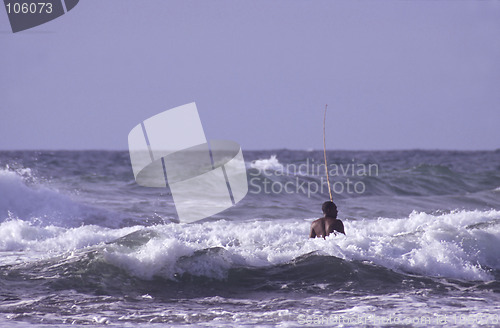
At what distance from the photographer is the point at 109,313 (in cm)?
438

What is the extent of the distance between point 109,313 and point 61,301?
2.08 feet

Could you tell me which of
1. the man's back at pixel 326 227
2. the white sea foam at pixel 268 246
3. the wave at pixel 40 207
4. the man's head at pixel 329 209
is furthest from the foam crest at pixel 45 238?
the man's head at pixel 329 209

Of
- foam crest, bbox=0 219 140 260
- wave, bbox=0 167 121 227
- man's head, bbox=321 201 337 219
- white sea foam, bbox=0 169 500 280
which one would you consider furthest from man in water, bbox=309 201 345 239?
wave, bbox=0 167 121 227

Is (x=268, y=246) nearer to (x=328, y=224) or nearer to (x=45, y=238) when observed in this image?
(x=328, y=224)

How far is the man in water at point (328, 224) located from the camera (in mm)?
6777

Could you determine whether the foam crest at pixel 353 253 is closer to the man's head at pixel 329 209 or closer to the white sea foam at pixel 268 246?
the white sea foam at pixel 268 246

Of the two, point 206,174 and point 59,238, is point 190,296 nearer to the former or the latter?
point 59,238

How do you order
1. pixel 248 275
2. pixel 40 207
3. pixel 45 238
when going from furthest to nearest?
1. pixel 40 207
2. pixel 45 238
3. pixel 248 275

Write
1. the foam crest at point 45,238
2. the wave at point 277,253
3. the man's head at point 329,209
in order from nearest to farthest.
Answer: the wave at point 277,253
the man's head at point 329,209
the foam crest at point 45,238

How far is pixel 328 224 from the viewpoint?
6.83m

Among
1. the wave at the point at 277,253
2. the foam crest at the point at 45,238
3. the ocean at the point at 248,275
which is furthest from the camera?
the foam crest at the point at 45,238

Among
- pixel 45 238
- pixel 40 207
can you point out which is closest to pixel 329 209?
pixel 45 238

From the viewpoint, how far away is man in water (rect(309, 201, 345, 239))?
6.78m

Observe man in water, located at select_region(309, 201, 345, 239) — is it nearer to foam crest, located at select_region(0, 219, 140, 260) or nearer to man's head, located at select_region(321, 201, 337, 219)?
man's head, located at select_region(321, 201, 337, 219)
